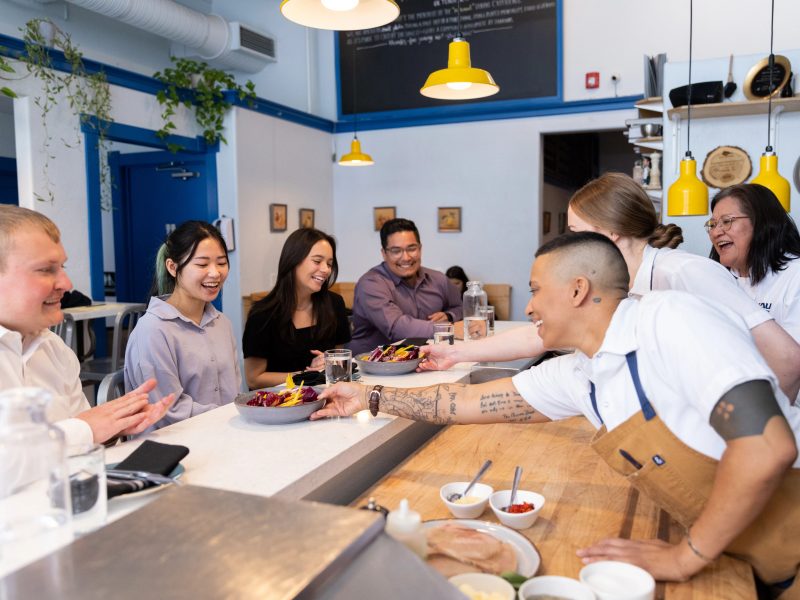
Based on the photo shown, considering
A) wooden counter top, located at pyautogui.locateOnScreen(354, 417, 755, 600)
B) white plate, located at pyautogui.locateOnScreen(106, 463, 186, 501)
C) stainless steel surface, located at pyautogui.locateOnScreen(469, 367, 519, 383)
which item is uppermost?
white plate, located at pyautogui.locateOnScreen(106, 463, 186, 501)

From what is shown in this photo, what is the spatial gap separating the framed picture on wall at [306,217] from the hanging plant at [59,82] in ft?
7.73

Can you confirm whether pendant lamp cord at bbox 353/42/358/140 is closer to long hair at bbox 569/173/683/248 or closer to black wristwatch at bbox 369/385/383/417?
long hair at bbox 569/173/683/248

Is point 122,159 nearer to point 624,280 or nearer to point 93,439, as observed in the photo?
point 93,439

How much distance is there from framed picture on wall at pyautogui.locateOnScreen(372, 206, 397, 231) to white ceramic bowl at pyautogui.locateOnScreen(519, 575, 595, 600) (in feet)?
22.7

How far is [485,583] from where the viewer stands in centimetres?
119

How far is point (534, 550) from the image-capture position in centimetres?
135

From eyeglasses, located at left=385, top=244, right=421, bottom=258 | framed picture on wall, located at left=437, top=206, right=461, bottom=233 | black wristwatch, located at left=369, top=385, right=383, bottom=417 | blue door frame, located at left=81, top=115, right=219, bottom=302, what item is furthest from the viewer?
framed picture on wall, located at left=437, top=206, right=461, bottom=233

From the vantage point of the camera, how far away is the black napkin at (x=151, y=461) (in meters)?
1.33

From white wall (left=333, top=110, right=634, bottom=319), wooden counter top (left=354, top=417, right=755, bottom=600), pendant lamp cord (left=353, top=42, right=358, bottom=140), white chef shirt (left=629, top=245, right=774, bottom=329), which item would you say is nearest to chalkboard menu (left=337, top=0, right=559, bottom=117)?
pendant lamp cord (left=353, top=42, right=358, bottom=140)

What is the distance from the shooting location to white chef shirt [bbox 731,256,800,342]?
2.97 meters

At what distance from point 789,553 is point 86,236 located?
587 cm

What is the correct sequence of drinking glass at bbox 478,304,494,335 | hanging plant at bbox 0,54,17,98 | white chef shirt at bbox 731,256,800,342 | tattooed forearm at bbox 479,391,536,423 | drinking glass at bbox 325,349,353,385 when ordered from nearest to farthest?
tattooed forearm at bbox 479,391,536,423 < drinking glass at bbox 325,349,353,385 < white chef shirt at bbox 731,256,800,342 < drinking glass at bbox 478,304,494,335 < hanging plant at bbox 0,54,17,98

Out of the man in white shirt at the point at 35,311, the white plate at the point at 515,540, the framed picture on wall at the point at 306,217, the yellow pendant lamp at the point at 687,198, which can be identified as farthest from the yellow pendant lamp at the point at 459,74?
the framed picture on wall at the point at 306,217

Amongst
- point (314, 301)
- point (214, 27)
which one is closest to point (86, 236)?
point (214, 27)
